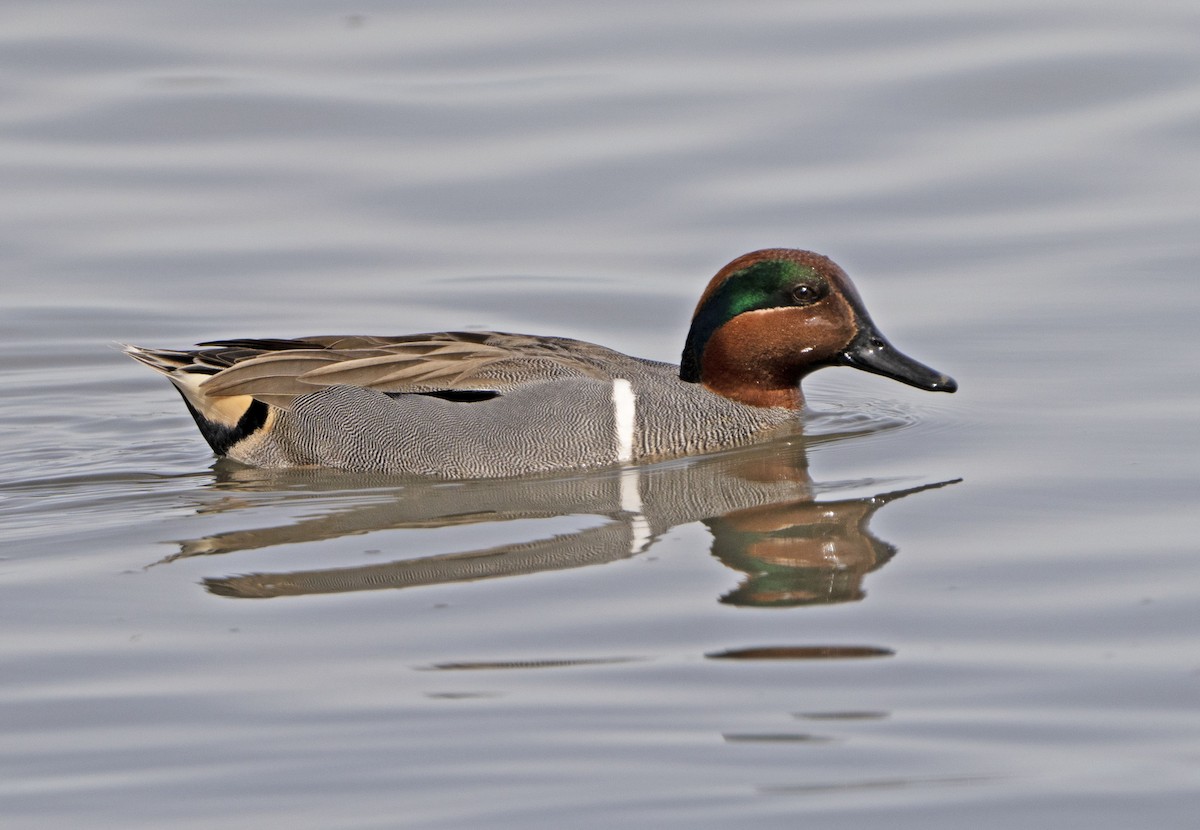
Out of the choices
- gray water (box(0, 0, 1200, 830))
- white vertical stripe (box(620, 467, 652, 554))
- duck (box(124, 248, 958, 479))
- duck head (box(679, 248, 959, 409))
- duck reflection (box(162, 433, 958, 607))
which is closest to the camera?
gray water (box(0, 0, 1200, 830))

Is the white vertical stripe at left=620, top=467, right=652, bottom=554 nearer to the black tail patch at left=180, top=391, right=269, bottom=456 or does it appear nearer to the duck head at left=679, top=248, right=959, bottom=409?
the duck head at left=679, top=248, right=959, bottom=409

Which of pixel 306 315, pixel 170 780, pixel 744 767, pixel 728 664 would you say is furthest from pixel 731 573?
pixel 306 315

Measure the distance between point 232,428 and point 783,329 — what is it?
2.43m

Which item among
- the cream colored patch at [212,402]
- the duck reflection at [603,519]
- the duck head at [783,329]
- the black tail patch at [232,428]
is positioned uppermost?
the duck head at [783,329]

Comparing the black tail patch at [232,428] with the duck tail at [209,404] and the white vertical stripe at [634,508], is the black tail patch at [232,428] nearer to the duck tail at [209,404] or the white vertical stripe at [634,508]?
the duck tail at [209,404]

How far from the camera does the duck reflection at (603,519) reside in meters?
6.41

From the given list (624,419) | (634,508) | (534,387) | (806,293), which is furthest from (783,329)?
(634,508)

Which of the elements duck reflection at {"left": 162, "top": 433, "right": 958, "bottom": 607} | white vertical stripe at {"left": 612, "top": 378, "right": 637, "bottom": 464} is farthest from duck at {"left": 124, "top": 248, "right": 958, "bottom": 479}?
duck reflection at {"left": 162, "top": 433, "right": 958, "bottom": 607}

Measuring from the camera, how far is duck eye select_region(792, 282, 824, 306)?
27.2 ft

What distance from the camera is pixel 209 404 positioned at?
844cm

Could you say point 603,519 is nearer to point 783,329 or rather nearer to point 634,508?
point 634,508

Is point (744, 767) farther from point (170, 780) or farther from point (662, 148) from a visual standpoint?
point (662, 148)

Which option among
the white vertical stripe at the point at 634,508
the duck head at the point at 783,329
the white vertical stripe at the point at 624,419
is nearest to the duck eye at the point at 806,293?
the duck head at the point at 783,329

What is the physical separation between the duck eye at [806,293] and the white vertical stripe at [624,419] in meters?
0.83
